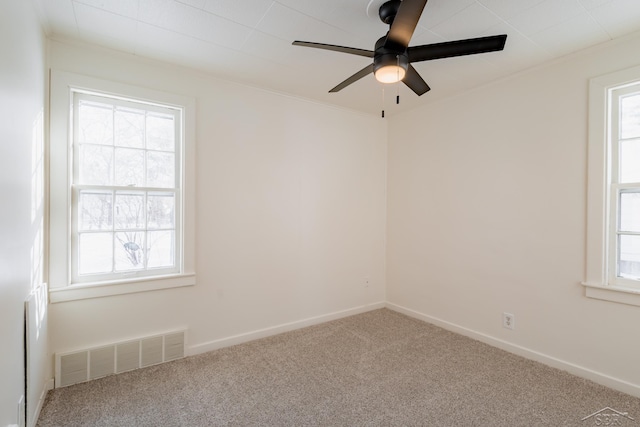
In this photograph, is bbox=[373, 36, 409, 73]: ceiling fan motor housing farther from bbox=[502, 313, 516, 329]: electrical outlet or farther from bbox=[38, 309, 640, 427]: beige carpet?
bbox=[502, 313, 516, 329]: electrical outlet

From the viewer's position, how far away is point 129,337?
7.99ft

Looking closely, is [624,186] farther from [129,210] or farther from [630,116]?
[129,210]

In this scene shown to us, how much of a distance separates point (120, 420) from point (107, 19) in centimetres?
251

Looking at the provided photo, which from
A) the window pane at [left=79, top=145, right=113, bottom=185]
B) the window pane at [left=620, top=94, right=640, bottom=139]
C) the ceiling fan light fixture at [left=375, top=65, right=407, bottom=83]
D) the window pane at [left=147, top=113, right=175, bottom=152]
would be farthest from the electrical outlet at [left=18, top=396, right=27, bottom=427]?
the window pane at [left=620, top=94, right=640, bottom=139]

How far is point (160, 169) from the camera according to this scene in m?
2.63

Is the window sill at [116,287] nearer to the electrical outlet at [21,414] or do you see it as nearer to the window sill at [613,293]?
the electrical outlet at [21,414]

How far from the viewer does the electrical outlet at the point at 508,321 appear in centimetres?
276

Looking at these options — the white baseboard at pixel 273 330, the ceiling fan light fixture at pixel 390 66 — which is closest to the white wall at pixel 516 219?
the white baseboard at pixel 273 330

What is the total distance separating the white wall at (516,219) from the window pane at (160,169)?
101 inches

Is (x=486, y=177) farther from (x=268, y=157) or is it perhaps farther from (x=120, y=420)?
(x=120, y=420)

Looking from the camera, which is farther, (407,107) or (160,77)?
(407,107)

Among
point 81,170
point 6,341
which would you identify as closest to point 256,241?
point 81,170

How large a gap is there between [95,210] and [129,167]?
1.36ft

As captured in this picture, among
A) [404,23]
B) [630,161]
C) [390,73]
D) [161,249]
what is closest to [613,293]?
[630,161]
